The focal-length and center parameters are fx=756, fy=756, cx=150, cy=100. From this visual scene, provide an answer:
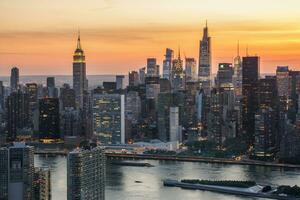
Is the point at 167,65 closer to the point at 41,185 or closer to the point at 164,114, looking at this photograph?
the point at 164,114

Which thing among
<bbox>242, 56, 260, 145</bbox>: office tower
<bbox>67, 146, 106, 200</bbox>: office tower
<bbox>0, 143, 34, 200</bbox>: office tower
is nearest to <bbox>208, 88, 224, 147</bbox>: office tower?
<bbox>242, 56, 260, 145</bbox>: office tower

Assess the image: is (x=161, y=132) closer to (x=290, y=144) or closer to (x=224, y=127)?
(x=224, y=127)

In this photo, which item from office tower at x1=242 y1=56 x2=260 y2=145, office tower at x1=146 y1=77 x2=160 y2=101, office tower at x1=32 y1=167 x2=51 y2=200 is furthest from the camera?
office tower at x1=146 y1=77 x2=160 y2=101

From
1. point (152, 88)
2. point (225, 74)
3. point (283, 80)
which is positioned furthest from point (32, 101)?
point (283, 80)

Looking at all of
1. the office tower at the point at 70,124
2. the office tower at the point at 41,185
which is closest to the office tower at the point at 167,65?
the office tower at the point at 70,124

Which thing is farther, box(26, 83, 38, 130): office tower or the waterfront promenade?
box(26, 83, 38, 130): office tower

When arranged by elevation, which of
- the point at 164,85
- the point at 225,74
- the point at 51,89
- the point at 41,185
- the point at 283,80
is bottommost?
the point at 41,185

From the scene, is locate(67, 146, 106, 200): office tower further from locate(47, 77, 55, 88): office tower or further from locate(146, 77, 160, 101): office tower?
locate(47, 77, 55, 88): office tower
